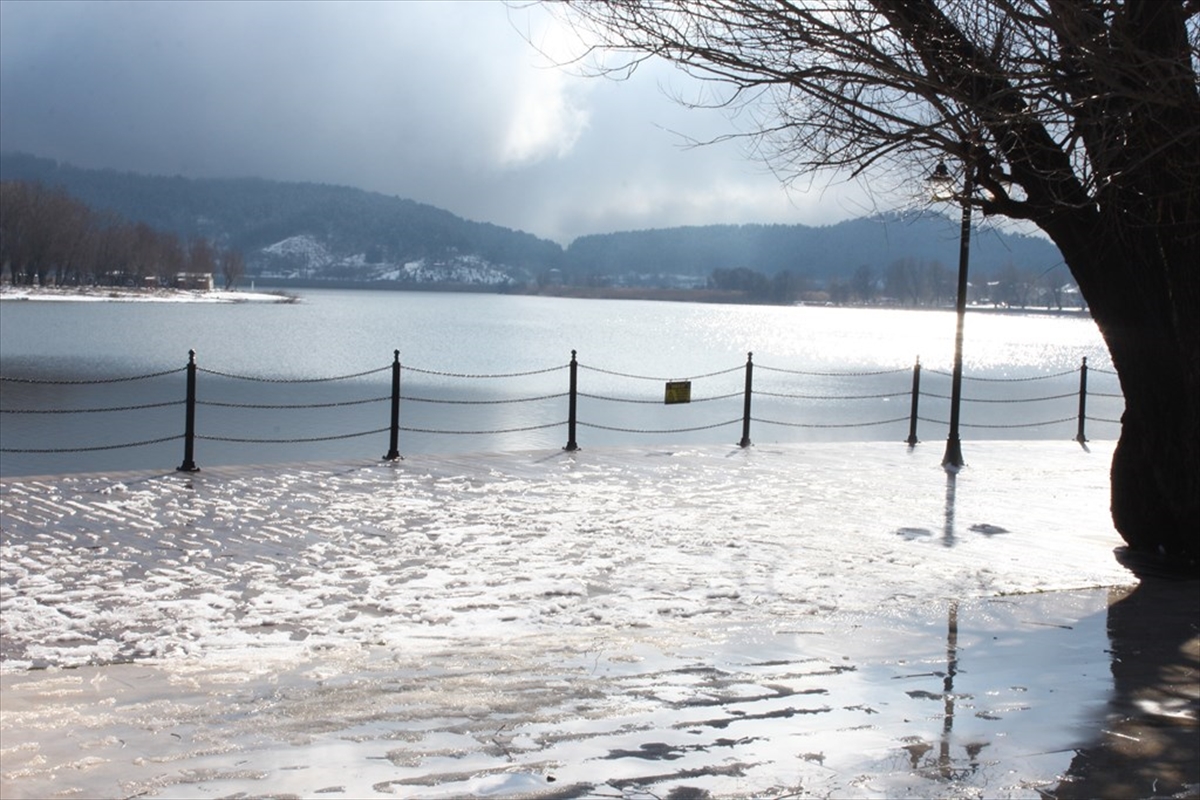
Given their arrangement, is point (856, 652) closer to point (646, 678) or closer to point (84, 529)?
point (646, 678)

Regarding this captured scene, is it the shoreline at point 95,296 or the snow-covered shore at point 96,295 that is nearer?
the shoreline at point 95,296

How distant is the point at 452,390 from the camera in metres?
34.1

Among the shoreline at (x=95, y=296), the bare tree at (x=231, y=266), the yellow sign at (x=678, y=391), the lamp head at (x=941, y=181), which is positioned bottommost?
the yellow sign at (x=678, y=391)

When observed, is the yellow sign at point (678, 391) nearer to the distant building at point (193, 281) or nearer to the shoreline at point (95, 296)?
the shoreline at point (95, 296)

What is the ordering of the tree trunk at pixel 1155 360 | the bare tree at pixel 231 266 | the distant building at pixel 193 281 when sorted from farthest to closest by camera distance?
the bare tree at pixel 231 266 → the distant building at pixel 193 281 → the tree trunk at pixel 1155 360

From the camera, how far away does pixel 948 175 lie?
9398 mm

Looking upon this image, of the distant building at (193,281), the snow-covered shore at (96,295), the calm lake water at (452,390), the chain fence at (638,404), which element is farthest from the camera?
the distant building at (193,281)

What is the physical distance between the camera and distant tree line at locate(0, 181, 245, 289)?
374ft

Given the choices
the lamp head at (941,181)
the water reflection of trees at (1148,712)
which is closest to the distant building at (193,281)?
the lamp head at (941,181)

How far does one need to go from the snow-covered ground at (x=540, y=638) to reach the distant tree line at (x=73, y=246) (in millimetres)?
113654

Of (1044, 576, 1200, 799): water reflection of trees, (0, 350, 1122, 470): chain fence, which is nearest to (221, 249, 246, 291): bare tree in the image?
(0, 350, 1122, 470): chain fence

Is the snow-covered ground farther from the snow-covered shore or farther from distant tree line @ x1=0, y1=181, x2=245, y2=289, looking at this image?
distant tree line @ x1=0, y1=181, x2=245, y2=289

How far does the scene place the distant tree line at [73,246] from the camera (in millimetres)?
114000

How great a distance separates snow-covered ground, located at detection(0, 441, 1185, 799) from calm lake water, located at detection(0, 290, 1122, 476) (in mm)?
4324
